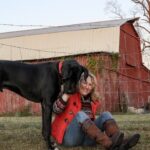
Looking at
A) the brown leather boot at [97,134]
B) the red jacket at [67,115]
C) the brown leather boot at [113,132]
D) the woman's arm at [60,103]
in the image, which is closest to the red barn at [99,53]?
the red jacket at [67,115]

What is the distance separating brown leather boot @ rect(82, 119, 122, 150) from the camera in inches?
179

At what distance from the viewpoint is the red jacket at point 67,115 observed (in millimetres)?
4993

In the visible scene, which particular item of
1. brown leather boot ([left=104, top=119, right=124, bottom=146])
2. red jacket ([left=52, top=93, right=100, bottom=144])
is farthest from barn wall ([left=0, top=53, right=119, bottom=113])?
brown leather boot ([left=104, top=119, right=124, bottom=146])

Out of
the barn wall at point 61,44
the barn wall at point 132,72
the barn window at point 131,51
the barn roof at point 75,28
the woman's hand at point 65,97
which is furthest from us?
the barn window at point 131,51

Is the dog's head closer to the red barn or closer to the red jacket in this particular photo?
the red jacket

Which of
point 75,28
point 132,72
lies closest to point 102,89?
point 132,72

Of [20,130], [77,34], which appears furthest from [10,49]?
[20,130]

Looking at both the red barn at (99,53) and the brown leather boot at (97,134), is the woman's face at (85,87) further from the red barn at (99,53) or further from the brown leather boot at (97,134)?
the red barn at (99,53)

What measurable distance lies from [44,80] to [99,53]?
16.7 meters

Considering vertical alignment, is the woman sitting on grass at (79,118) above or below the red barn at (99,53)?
below

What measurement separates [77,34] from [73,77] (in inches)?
786

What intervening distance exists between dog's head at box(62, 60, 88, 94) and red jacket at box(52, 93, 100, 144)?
0.12 metres

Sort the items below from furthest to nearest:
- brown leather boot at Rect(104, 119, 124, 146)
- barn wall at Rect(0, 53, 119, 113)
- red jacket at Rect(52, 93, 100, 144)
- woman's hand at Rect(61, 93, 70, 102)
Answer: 1. barn wall at Rect(0, 53, 119, 113)
2. red jacket at Rect(52, 93, 100, 144)
3. woman's hand at Rect(61, 93, 70, 102)
4. brown leather boot at Rect(104, 119, 124, 146)

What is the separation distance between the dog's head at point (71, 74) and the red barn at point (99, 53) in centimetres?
1525
